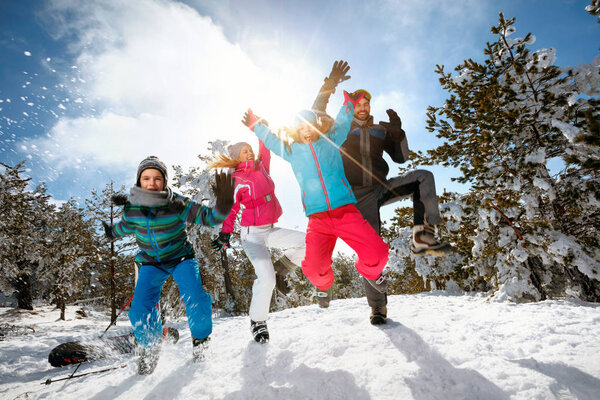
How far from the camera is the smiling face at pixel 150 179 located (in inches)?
125

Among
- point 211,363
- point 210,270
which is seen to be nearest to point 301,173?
point 211,363

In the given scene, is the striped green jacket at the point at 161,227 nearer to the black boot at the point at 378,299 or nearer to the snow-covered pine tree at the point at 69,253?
the black boot at the point at 378,299

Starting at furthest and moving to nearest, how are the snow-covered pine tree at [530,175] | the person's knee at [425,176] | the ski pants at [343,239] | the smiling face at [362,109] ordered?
the snow-covered pine tree at [530,175]
the smiling face at [362,109]
the person's knee at [425,176]
the ski pants at [343,239]

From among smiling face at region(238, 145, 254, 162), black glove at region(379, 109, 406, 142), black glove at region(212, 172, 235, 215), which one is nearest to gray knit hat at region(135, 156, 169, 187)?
black glove at region(212, 172, 235, 215)

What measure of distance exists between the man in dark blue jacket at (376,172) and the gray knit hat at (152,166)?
85.6 inches

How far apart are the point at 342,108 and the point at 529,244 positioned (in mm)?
4851

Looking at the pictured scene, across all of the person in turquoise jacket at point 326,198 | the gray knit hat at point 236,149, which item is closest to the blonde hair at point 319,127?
the person in turquoise jacket at point 326,198

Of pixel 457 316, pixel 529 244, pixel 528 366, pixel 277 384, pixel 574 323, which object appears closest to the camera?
pixel 528 366

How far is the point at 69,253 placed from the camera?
50.6ft

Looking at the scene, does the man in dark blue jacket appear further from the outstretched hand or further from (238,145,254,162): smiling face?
(238,145,254,162): smiling face

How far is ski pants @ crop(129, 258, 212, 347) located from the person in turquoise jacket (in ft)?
4.28

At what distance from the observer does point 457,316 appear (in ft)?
10.6

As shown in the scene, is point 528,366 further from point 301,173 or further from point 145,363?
point 145,363

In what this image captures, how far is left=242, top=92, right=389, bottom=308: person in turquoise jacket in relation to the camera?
2.97 metres
